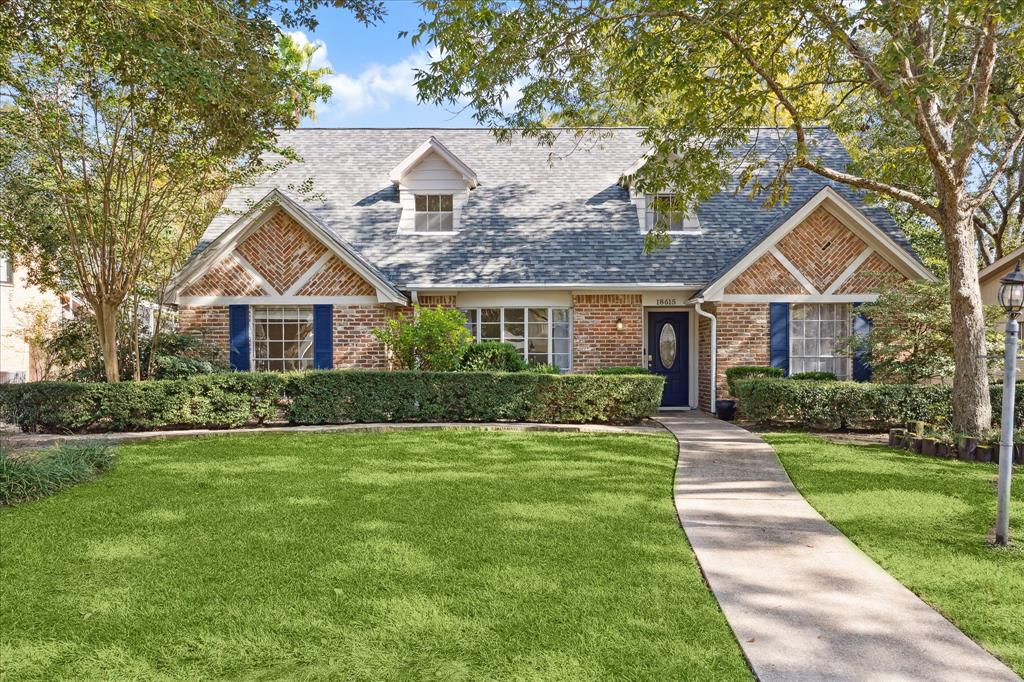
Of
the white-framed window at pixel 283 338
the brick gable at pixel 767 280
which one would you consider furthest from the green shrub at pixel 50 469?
the brick gable at pixel 767 280

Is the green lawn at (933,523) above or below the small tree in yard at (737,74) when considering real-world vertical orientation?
below

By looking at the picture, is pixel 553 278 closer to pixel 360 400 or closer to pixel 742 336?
pixel 742 336

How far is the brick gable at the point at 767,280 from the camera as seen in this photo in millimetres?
14672

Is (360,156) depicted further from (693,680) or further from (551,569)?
(693,680)

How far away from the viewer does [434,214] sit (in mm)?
16828

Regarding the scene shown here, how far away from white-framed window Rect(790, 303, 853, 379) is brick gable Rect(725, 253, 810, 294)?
1.73 ft

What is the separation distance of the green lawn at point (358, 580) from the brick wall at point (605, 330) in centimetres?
714

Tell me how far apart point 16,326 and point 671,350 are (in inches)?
785


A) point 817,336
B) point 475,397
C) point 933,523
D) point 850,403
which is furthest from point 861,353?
point 933,523

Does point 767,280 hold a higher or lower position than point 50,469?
higher

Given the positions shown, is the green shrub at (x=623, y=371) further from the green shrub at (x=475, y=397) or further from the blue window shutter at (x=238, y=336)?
the blue window shutter at (x=238, y=336)

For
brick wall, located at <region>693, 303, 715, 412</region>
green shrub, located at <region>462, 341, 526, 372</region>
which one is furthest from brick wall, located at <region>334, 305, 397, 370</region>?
brick wall, located at <region>693, 303, 715, 412</region>

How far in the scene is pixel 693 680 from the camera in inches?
127

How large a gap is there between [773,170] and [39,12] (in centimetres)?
1646
